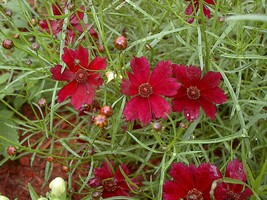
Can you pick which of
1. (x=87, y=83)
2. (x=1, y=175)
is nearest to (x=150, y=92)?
(x=87, y=83)

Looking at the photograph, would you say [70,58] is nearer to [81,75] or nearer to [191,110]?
[81,75]

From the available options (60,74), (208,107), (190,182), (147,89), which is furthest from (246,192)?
(60,74)

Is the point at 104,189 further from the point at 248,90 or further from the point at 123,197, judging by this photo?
the point at 248,90

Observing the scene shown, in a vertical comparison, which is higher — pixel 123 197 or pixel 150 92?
pixel 150 92

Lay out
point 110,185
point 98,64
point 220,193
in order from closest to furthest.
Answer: point 220,193
point 98,64
point 110,185

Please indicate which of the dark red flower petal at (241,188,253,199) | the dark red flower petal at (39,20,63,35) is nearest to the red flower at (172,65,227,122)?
the dark red flower petal at (241,188,253,199)

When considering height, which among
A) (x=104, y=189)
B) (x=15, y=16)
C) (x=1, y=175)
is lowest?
(x=1, y=175)

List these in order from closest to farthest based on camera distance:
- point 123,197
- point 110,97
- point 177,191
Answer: point 177,191, point 123,197, point 110,97

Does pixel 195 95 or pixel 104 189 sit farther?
pixel 104 189
